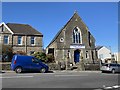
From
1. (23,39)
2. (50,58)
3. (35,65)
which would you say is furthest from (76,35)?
(35,65)

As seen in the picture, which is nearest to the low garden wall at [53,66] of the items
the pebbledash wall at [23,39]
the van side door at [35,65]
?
the van side door at [35,65]

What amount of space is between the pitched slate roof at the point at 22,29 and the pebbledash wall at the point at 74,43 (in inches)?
176

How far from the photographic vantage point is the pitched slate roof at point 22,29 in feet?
163

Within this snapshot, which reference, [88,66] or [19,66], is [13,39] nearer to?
[88,66]

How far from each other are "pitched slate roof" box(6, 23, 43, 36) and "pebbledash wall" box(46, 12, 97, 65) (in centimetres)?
447

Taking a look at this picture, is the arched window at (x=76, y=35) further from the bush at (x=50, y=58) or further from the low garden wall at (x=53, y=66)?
the low garden wall at (x=53, y=66)

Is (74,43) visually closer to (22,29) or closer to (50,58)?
(50,58)

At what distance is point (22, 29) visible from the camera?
5134 centimetres

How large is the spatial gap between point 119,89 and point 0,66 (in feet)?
71.3

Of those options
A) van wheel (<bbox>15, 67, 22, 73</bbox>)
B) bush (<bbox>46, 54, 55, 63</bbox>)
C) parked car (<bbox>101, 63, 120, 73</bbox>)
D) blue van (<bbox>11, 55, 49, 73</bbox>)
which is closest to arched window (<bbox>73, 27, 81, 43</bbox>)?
bush (<bbox>46, 54, 55, 63</bbox>)

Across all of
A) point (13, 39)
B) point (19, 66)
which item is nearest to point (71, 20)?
point (13, 39)

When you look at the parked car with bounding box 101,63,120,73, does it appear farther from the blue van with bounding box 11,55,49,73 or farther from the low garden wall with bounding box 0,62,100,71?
the blue van with bounding box 11,55,49,73

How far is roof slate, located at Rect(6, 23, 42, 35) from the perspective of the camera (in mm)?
49731

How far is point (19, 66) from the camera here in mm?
27781
